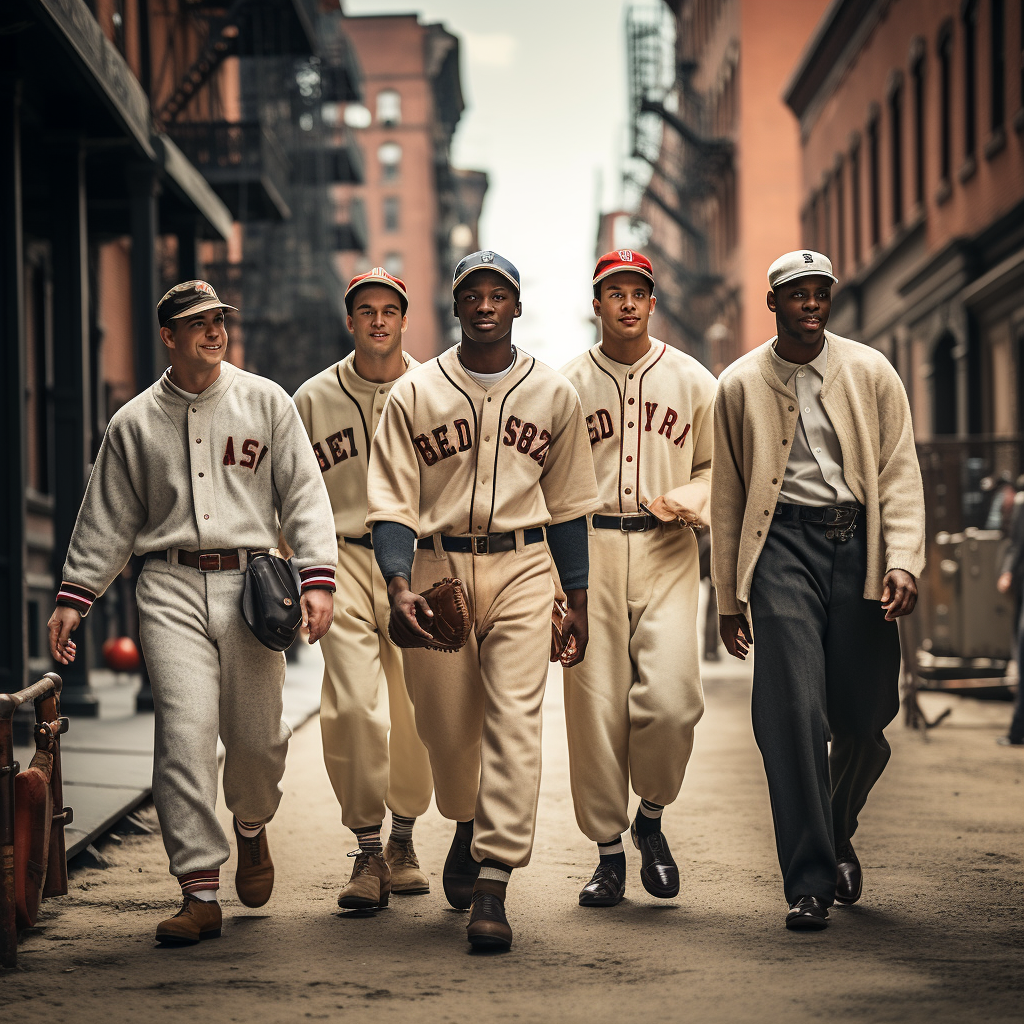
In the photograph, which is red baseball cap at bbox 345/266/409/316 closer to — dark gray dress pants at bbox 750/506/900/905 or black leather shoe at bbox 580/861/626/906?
dark gray dress pants at bbox 750/506/900/905

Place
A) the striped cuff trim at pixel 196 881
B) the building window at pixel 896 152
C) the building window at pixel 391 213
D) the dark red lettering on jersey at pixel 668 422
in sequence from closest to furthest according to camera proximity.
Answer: the striped cuff trim at pixel 196 881 < the dark red lettering on jersey at pixel 668 422 < the building window at pixel 896 152 < the building window at pixel 391 213

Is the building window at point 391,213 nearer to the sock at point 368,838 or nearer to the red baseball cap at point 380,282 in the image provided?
the red baseball cap at point 380,282

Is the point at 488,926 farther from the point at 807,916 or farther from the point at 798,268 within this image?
the point at 798,268

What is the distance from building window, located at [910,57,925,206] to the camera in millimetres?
27422

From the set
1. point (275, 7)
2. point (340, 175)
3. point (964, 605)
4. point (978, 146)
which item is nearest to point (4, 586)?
point (964, 605)

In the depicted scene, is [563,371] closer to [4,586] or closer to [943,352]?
[4,586]

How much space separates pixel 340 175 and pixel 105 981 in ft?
112

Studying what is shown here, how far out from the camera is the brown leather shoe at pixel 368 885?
243 inches

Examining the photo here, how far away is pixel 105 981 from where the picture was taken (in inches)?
205

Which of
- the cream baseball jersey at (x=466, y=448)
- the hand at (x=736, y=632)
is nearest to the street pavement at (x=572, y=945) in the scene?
the hand at (x=736, y=632)

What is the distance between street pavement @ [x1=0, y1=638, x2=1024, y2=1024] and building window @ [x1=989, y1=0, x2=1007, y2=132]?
53.0 ft

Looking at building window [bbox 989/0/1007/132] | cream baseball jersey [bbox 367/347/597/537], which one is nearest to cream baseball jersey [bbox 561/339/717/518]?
cream baseball jersey [bbox 367/347/597/537]

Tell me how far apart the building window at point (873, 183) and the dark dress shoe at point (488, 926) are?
2738 cm

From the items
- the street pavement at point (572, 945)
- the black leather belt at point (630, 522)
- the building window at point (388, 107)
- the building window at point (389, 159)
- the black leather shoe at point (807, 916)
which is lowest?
the street pavement at point (572, 945)
